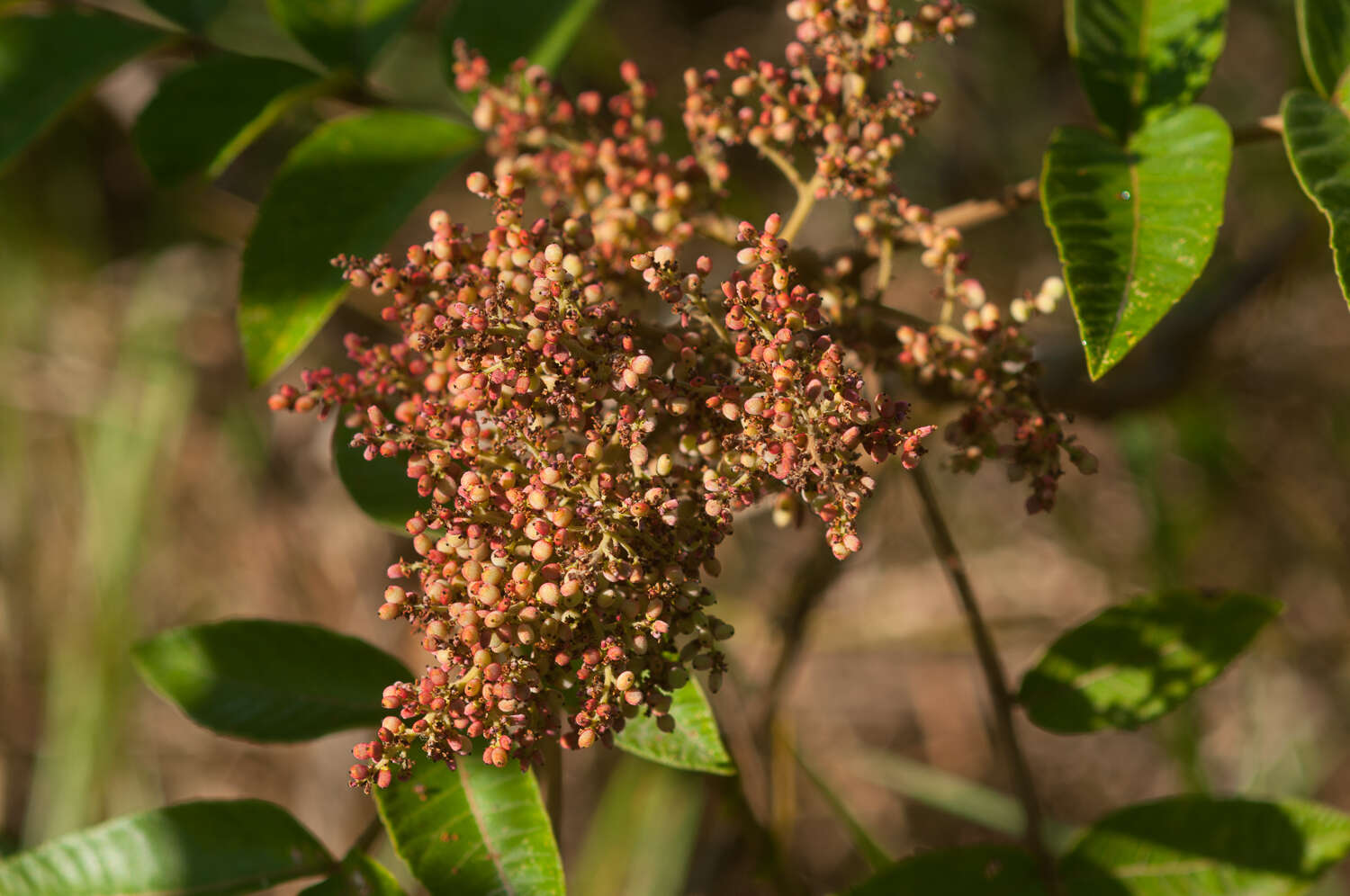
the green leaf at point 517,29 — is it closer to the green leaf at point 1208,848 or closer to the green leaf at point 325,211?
the green leaf at point 325,211

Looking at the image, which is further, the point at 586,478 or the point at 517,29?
the point at 517,29

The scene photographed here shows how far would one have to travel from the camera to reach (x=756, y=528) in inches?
158

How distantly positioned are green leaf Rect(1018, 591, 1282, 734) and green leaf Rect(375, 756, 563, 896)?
33.9 inches

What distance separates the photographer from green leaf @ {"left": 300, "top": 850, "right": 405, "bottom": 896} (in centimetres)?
145

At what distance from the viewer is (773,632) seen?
8.82 ft

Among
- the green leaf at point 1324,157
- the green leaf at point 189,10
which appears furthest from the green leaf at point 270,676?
the green leaf at point 1324,157

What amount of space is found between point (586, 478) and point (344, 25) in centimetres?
116

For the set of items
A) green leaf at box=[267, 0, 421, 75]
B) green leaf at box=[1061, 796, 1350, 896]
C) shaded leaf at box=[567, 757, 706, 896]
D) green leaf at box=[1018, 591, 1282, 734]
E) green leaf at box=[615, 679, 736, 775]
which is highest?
green leaf at box=[267, 0, 421, 75]

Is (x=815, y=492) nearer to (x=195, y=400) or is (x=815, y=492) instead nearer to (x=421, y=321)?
(x=421, y=321)

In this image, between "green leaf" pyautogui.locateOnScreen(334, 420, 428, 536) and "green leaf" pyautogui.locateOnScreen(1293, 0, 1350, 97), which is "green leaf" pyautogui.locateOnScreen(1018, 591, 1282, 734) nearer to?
"green leaf" pyautogui.locateOnScreen(1293, 0, 1350, 97)

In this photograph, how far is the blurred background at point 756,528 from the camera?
3.38 m

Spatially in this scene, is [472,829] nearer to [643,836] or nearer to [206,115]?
[206,115]

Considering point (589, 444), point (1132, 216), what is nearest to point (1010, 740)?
point (1132, 216)

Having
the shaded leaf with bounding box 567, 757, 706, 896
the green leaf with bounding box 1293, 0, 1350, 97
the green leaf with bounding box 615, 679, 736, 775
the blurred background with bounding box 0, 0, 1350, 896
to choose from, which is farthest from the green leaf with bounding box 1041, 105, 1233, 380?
the shaded leaf with bounding box 567, 757, 706, 896
